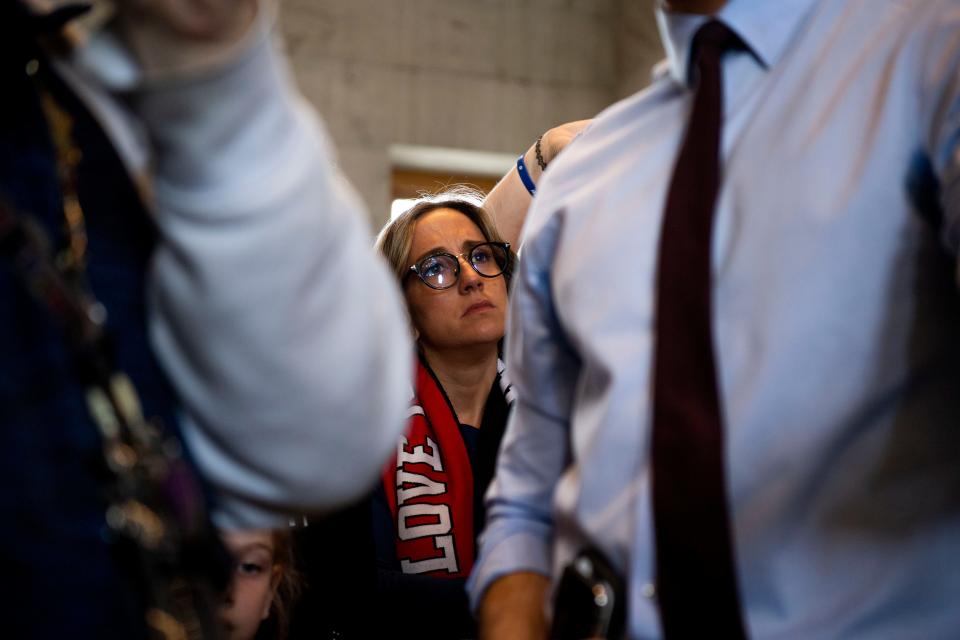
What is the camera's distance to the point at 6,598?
1.69 ft

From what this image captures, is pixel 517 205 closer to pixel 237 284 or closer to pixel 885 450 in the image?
pixel 885 450

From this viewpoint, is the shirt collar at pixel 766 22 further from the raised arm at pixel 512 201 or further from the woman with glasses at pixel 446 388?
the woman with glasses at pixel 446 388

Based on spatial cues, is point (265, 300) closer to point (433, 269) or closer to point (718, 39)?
point (718, 39)

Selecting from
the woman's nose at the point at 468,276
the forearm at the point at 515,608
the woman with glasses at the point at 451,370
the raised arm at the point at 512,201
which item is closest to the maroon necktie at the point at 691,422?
the forearm at the point at 515,608

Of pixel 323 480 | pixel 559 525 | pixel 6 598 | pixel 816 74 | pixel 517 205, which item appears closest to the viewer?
pixel 6 598

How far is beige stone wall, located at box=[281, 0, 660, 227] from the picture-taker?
22.3ft

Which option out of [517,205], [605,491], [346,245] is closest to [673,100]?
[605,491]

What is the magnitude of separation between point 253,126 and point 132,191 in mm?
141

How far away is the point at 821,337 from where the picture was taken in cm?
93

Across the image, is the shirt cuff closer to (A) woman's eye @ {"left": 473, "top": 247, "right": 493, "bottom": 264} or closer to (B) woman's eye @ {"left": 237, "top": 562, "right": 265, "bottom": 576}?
(B) woman's eye @ {"left": 237, "top": 562, "right": 265, "bottom": 576}

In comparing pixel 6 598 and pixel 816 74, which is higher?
pixel 816 74

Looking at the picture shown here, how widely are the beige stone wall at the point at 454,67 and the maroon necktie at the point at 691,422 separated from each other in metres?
5.80

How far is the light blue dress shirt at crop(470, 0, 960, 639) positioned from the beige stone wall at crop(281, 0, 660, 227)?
5.78m

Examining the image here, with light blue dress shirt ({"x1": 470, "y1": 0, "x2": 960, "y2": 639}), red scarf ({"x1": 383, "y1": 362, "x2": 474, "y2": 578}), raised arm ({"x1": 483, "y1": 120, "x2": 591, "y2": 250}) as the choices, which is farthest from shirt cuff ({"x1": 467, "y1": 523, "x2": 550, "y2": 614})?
raised arm ({"x1": 483, "y1": 120, "x2": 591, "y2": 250})
